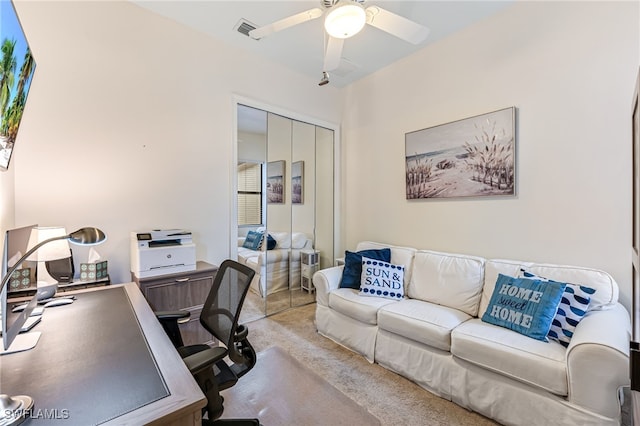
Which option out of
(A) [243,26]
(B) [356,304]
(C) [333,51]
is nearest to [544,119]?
(C) [333,51]

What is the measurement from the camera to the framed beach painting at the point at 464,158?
8.05ft

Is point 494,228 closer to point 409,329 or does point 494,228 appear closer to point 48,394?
point 409,329

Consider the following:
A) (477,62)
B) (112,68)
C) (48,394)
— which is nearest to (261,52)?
(112,68)

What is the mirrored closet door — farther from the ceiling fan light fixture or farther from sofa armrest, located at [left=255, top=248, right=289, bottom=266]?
the ceiling fan light fixture

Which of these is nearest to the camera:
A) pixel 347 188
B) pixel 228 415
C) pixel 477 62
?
pixel 228 415

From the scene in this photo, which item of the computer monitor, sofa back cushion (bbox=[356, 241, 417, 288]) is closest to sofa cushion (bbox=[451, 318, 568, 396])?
sofa back cushion (bbox=[356, 241, 417, 288])

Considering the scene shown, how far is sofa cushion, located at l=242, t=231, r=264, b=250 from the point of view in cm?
323

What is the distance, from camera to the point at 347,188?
13.1 feet

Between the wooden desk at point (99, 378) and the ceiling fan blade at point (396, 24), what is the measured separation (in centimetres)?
225

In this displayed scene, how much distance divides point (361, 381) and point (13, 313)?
2054 mm

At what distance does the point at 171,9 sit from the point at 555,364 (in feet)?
12.6

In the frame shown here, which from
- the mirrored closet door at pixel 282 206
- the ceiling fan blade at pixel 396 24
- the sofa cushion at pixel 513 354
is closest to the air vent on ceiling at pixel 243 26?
the mirrored closet door at pixel 282 206

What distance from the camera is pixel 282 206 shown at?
11.5 feet

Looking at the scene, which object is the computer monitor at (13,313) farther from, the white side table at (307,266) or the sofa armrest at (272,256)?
the white side table at (307,266)
